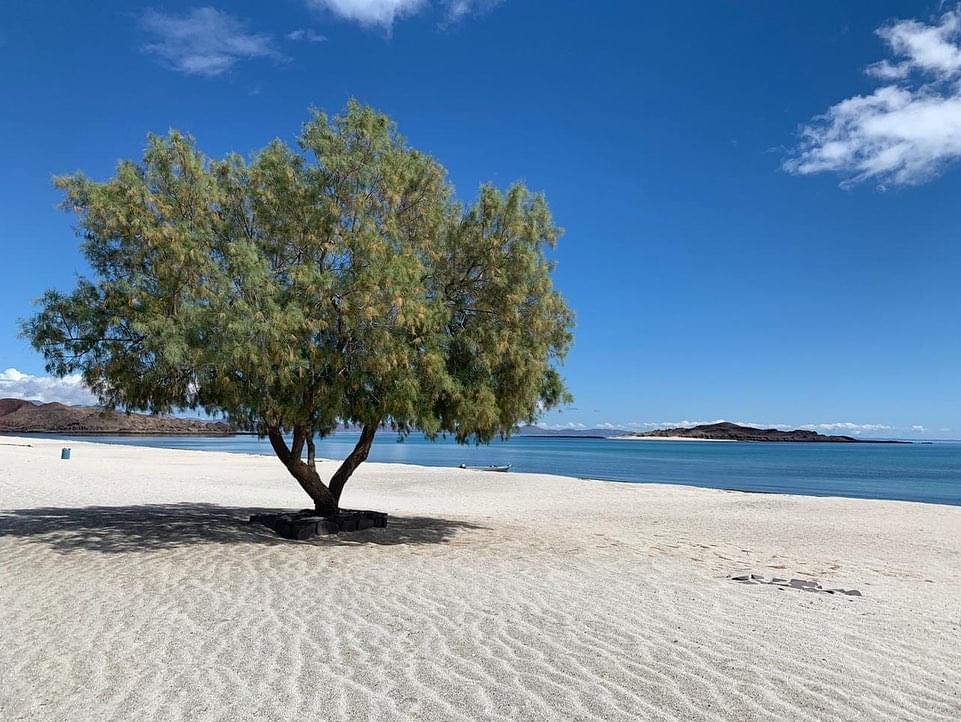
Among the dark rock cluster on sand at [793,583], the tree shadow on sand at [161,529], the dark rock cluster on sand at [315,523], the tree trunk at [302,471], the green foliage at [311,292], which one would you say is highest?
the green foliage at [311,292]

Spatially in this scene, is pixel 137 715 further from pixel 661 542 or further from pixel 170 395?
pixel 661 542

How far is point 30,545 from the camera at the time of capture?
11.9 meters

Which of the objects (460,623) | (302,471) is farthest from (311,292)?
(460,623)

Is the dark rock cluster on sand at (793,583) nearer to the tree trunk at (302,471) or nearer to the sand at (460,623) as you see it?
the sand at (460,623)

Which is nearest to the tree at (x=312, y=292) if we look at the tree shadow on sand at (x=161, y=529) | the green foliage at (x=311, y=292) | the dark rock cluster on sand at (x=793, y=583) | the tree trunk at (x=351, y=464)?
the green foliage at (x=311, y=292)

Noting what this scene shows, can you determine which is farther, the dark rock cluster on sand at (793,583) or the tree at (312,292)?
the tree at (312,292)

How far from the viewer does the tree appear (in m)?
10.8

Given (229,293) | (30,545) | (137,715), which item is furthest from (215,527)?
(137,715)

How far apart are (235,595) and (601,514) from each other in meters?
13.7

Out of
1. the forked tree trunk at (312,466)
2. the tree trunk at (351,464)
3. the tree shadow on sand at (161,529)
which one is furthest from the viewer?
the tree trunk at (351,464)

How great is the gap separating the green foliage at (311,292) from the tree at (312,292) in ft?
0.10

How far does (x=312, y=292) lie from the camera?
35.8ft

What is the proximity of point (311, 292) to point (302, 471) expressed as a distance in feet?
14.6

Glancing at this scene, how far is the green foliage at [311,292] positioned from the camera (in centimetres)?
1081
